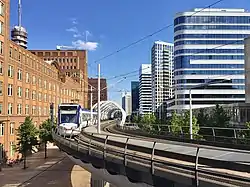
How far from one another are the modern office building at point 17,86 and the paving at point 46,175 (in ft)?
22.3

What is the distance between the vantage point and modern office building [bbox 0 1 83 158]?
52.2 meters

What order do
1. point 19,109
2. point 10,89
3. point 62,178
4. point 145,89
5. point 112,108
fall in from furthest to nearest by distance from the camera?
1. point 145,89
2. point 112,108
3. point 19,109
4. point 10,89
5. point 62,178

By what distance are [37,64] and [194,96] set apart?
173 ft

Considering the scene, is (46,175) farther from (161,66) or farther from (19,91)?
(161,66)

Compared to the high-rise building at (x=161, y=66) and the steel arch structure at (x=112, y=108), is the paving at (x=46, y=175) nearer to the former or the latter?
the steel arch structure at (x=112, y=108)

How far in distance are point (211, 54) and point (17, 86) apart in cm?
6802

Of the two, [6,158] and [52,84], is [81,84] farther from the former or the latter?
[6,158]

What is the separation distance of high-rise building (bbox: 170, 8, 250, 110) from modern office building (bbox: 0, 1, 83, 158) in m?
43.1

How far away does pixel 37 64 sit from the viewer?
7456cm

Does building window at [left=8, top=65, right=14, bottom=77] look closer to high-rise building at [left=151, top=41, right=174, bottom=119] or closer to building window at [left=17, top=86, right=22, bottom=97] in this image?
building window at [left=17, top=86, right=22, bottom=97]

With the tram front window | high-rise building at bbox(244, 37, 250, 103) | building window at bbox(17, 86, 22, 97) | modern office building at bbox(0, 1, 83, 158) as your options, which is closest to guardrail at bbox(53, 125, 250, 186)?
the tram front window

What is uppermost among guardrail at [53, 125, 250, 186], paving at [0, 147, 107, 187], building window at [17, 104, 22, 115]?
building window at [17, 104, 22, 115]

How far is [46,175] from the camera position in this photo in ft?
140

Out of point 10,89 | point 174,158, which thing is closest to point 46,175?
point 10,89
